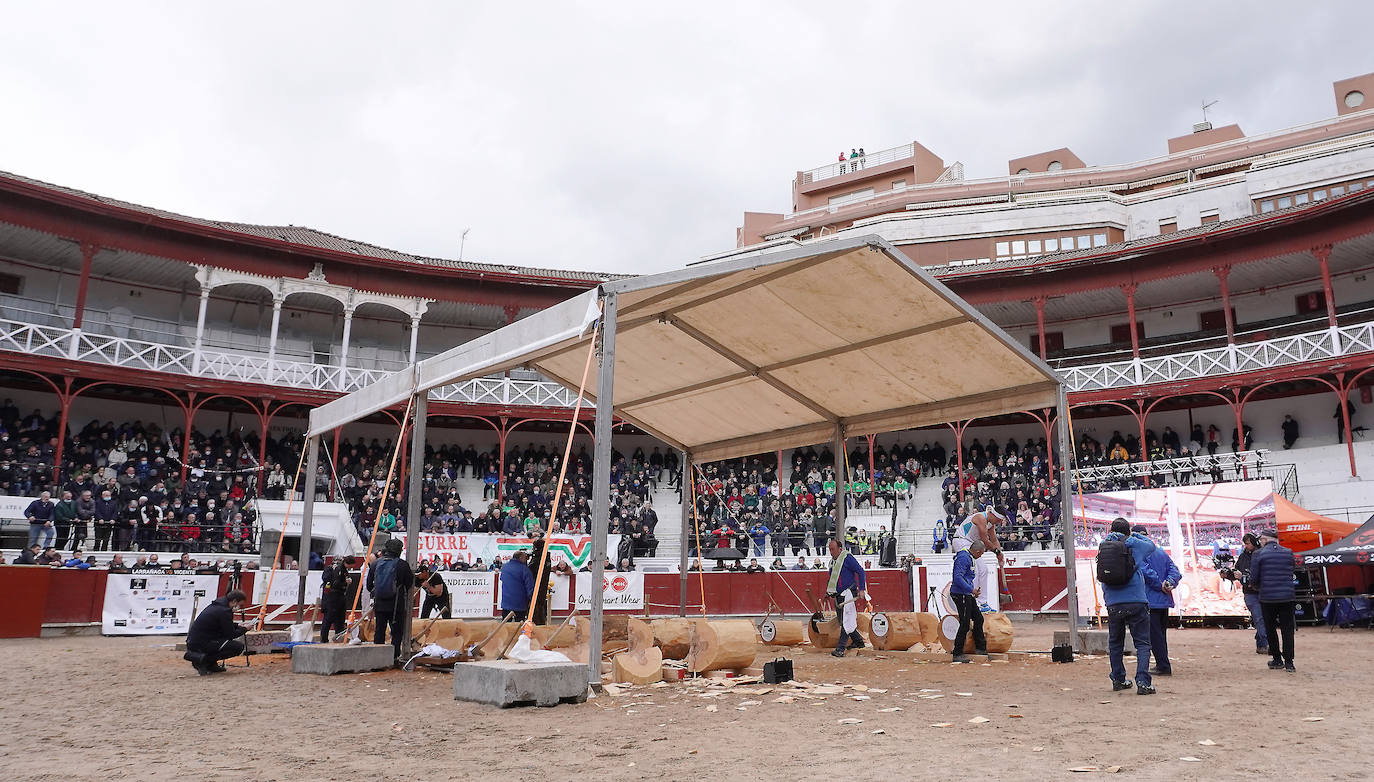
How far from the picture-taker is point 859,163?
54.2m

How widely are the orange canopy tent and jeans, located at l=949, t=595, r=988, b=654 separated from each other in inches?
439

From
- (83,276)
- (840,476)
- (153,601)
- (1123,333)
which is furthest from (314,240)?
(1123,333)

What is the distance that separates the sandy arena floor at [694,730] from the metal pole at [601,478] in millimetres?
656

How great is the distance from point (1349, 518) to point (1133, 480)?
213 inches

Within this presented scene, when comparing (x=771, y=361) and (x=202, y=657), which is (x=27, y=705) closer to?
(x=202, y=657)

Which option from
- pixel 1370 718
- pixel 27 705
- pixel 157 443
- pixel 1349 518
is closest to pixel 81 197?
pixel 157 443

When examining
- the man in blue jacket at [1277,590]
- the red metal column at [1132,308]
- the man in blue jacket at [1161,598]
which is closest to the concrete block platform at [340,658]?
the man in blue jacket at [1161,598]

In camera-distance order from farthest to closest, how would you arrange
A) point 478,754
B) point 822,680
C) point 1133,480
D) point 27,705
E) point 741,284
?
point 1133,480 < point 741,284 < point 822,680 < point 27,705 < point 478,754

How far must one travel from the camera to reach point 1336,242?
28.0m

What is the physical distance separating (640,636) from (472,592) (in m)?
→ 13.0

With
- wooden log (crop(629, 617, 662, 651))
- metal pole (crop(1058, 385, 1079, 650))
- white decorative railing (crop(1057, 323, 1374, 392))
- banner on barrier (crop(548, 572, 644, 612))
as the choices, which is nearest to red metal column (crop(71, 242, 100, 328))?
banner on barrier (crop(548, 572, 644, 612))

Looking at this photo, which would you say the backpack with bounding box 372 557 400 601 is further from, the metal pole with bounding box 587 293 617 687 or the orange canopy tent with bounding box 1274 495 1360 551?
the orange canopy tent with bounding box 1274 495 1360 551

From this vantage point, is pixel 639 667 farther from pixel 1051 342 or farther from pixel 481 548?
pixel 1051 342

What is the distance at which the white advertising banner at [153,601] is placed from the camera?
1897cm
